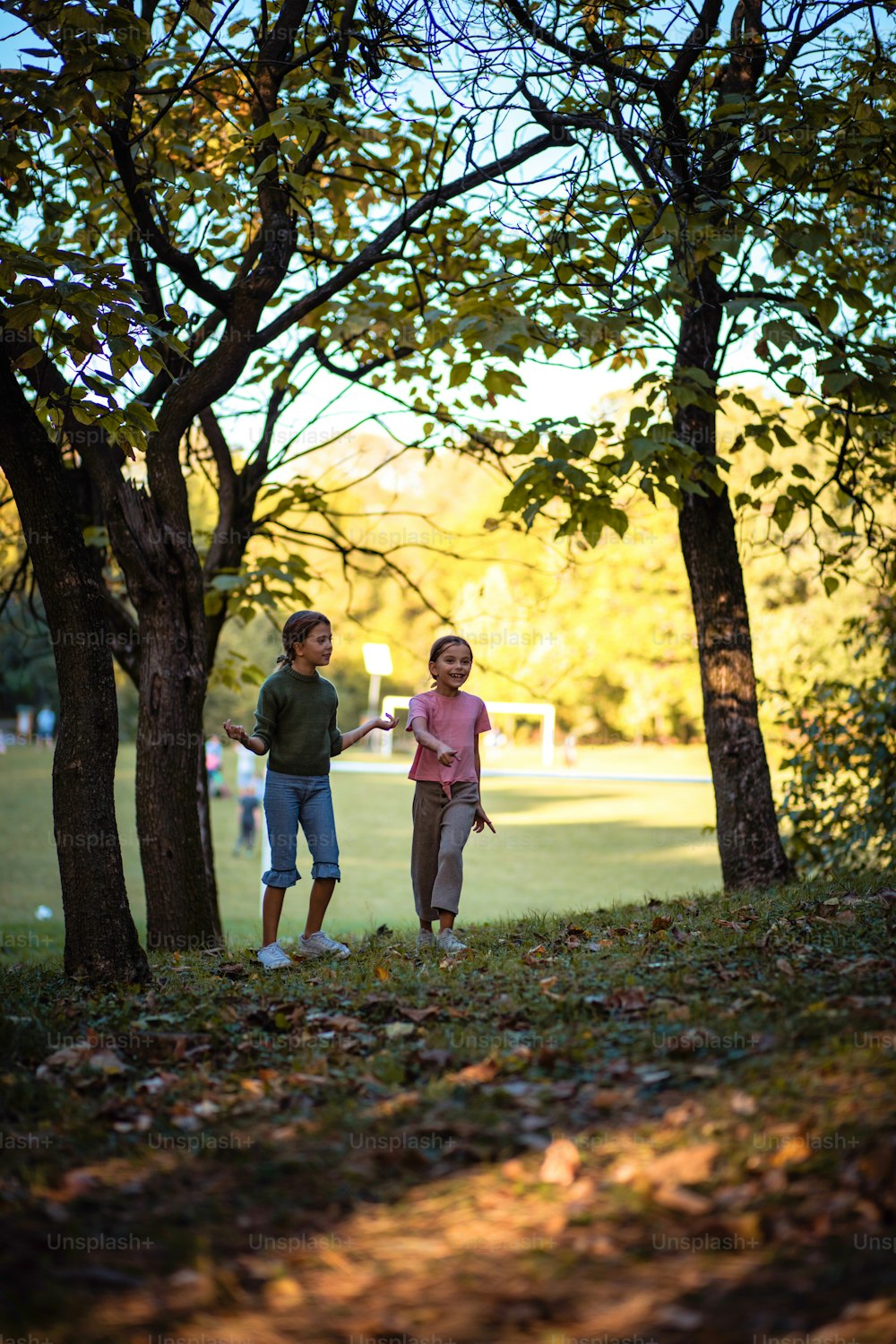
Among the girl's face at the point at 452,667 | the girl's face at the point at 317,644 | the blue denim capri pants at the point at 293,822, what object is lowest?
the blue denim capri pants at the point at 293,822

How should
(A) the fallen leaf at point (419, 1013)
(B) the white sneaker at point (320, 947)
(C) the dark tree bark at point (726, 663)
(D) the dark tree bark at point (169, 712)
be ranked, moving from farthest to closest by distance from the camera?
(C) the dark tree bark at point (726, 663)
(D) the dark tree bark at point (169, 712)
(B) the white sneaker at point (320, 947)
(A) the fallen leaf at point (419, 1013)

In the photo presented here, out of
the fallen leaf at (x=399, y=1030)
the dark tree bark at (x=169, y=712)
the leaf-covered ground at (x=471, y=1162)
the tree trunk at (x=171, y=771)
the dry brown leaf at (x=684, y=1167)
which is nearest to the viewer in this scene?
the leaf-covered ground at (x=471, y=1162)

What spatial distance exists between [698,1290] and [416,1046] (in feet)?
6.42

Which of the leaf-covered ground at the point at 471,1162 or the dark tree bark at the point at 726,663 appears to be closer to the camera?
the leaf-covered ground at the point at 471,1162

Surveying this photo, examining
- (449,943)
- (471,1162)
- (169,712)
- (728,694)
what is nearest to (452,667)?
(449,943)

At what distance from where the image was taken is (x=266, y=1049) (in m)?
4.53

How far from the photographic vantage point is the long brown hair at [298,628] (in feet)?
22.0

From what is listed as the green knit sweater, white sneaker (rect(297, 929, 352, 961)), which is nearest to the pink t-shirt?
the green knit sweater

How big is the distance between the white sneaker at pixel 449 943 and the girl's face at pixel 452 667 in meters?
1.40

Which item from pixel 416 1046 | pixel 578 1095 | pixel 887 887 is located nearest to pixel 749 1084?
pixel 578 1095

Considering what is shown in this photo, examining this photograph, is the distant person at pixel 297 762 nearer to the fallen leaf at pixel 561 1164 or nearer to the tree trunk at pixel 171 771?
the tree trunk at pixel 171 771

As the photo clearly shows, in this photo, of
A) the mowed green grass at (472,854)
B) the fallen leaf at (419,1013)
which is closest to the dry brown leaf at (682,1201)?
the fallen leaf at (419,1013)

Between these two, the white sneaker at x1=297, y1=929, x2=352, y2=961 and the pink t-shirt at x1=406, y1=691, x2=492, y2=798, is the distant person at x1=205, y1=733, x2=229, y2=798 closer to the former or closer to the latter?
the white sneaker at x1=297, y1=929, x2=352, y2=961

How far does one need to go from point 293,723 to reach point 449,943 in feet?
5.03
